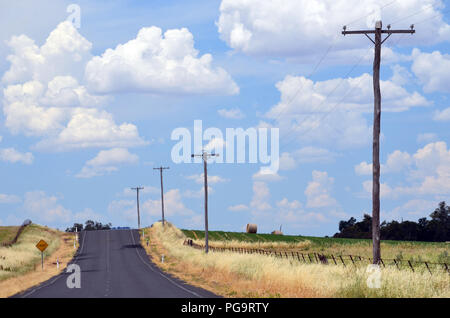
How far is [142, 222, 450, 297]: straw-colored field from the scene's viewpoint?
78.6ft

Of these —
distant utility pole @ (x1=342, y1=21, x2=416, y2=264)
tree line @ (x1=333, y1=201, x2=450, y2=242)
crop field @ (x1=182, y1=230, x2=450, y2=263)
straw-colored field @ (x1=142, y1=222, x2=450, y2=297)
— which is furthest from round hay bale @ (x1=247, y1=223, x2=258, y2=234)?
distant utility pole @ (x1=342, y1=21, x2=416, y2=264)

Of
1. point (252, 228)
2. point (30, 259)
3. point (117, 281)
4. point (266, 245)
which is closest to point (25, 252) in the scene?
point (30, 259)

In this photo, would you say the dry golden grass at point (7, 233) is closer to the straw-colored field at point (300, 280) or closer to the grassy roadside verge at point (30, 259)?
the grassy roadside verge at point (30, 259)

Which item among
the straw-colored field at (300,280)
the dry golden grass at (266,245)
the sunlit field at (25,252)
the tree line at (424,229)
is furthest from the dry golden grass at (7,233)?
the tree line at (424,229)

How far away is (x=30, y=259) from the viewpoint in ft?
212

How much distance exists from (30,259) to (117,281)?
29290mm

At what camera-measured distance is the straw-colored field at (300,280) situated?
23953 mm

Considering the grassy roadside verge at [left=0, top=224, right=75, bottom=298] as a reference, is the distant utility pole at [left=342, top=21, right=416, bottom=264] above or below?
above

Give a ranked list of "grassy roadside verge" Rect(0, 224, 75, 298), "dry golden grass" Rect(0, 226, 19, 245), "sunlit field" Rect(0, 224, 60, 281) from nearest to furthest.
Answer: "grassy roadside verge" Rect(0, 224, 75, 298), "sunlit field" Rect(0, 224, 60, 281), "dry golden grass" Rect(0, 226, 19, 245)

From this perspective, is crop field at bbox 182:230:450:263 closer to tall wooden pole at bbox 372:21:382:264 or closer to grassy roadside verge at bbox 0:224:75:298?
grassy roadside verge at bbox 0:224:75:298

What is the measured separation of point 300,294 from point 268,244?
2910 inches

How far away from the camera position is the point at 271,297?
2600 cm

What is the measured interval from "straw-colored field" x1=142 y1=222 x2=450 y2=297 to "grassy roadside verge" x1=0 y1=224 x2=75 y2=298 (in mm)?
10749
